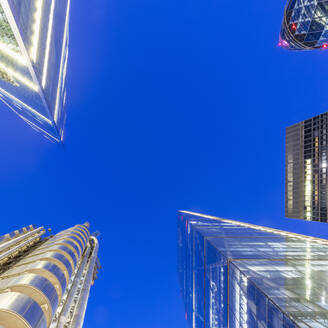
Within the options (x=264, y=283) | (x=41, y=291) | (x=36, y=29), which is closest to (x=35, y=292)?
(x=41, y=291)

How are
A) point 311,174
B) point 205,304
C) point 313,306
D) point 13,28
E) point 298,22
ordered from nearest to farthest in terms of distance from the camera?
point 313,306
point 13,28
point 205,304
point 298,22
point 311,174

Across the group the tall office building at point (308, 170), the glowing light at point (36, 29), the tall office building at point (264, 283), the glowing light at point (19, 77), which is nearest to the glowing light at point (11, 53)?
the glowing light at point (36, 29)

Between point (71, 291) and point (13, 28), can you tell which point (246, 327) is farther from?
point (13, 28)

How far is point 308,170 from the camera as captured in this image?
5397 centimetres

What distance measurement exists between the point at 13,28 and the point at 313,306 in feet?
106

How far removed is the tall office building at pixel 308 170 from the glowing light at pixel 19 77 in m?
66.8

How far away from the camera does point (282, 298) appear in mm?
11266

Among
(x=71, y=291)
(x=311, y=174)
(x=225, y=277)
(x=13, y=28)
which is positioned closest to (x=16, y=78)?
(x=13, y=28)

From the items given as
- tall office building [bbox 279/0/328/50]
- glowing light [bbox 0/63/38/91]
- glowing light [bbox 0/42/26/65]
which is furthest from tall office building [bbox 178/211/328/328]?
tall office building [bbox 279/0/328/50]

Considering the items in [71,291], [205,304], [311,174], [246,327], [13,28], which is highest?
[13,28]

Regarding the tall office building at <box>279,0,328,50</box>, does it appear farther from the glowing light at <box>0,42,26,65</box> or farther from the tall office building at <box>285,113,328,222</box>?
the glowing light at <box>0,42,26,65</box>

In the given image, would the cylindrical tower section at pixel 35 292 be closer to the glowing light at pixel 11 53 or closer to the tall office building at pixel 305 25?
the glowing light at pixel 11 53

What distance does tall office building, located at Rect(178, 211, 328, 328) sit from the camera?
10.7 m

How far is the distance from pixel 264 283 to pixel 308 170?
2124 inches
